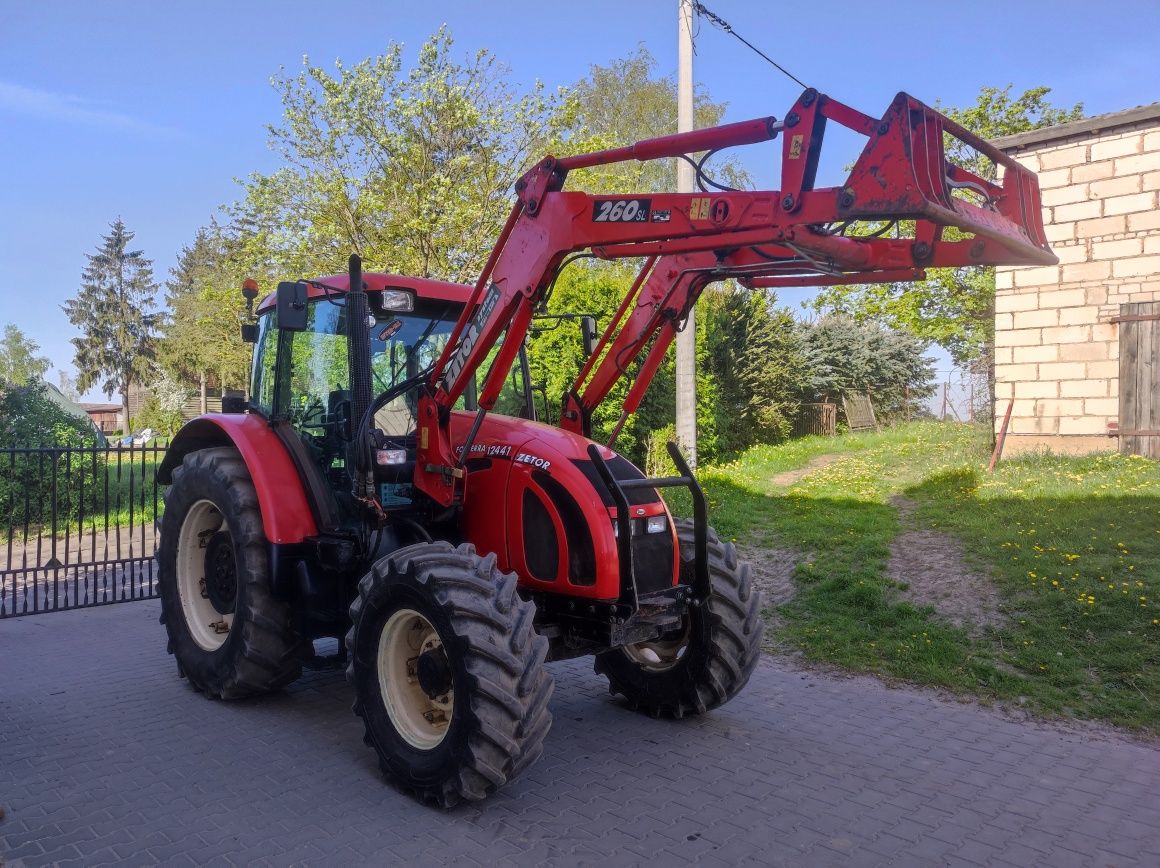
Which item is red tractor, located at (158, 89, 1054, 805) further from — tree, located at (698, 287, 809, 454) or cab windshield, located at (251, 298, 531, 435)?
tree, located at (698, 287, 809, 454)

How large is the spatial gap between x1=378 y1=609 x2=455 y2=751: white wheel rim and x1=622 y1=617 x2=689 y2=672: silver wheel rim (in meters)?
1.32

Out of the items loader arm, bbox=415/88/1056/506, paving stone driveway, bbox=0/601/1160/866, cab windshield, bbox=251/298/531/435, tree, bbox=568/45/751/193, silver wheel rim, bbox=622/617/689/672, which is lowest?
paving stone driveway, bbox=0/601/1160/866

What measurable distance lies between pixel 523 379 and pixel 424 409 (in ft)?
3.87

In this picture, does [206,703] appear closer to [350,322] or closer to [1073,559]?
[350,322]

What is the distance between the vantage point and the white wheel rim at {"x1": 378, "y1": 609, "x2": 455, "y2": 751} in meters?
4.33

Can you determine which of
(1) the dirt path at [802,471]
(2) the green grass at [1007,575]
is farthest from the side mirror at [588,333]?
(1) the dirt path at [802,471]

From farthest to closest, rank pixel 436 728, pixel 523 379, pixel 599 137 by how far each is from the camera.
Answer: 1. pixel 599 137
2. pixel 523 379
3. pixel 436 728

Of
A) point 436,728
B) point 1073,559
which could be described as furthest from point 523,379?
point 1073,559

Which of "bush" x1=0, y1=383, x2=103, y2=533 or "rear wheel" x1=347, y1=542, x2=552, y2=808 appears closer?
"rear wheel" x1=347, y1=542, x2=552, y2=808

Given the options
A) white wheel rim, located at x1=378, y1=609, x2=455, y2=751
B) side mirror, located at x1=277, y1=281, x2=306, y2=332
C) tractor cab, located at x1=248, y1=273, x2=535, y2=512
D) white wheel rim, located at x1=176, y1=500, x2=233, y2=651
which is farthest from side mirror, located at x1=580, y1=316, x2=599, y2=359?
white wheel rim, located at x1=176, y1=500, x2=233, y2=651

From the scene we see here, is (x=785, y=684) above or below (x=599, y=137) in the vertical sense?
below

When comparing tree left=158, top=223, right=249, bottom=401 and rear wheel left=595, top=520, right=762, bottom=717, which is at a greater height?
tree left=158, top=223, right=249, bottom=401

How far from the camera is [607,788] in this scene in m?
4.30

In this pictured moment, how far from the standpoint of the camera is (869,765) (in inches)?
181
